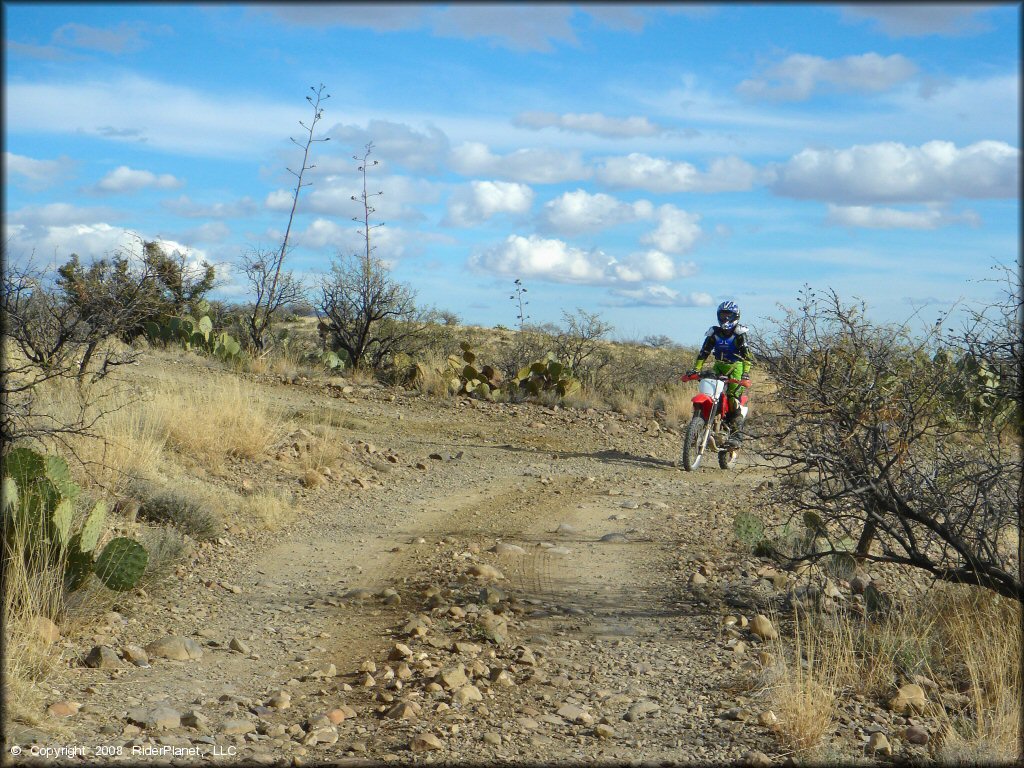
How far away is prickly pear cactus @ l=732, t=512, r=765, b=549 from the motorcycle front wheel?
13.3 feet

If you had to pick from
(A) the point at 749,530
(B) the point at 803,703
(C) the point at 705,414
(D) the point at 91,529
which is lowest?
(B) the point at 803,703

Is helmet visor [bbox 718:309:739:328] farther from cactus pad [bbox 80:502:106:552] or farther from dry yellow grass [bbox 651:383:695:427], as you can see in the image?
cactus pad [bbox 80:502:106:552]

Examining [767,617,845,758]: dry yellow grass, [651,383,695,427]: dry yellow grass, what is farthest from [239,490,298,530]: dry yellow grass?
[651,383,695,427]: dry yellow grass

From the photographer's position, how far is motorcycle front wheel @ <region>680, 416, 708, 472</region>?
11836mm

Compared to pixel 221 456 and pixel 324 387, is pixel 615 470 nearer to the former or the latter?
pixel 221 456

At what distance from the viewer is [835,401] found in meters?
5.98

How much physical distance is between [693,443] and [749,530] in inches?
169

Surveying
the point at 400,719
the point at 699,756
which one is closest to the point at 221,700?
the point at 400,719

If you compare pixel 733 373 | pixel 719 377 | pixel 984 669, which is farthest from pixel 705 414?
pixel 984 669

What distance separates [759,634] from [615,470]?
6.30 meters

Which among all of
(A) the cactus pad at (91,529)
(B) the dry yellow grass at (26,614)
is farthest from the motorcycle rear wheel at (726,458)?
(B) the dry yellow grass at (26,614)

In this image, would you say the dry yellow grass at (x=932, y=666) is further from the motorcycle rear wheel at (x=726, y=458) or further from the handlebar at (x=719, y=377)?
the motorcycle rear wheel at (x=726, y=458)

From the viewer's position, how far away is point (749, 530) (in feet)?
25.2

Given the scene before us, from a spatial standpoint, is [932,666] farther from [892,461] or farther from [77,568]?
[77,568]
